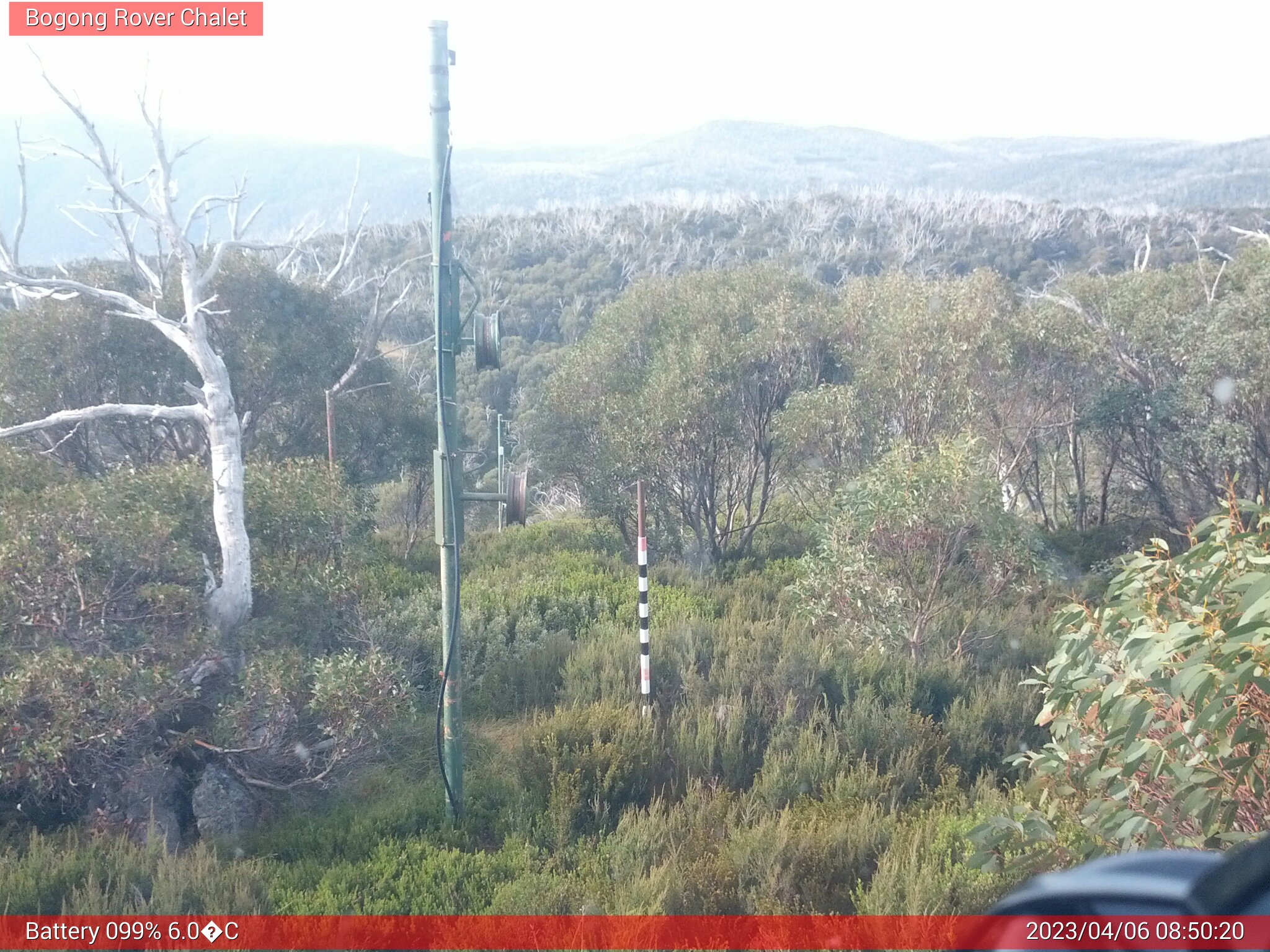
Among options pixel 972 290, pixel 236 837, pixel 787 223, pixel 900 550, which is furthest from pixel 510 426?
pixel 787 223

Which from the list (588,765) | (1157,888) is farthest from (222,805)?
(1157,888)

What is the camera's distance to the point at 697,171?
9794 centimetres

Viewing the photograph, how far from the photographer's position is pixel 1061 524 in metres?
16.0

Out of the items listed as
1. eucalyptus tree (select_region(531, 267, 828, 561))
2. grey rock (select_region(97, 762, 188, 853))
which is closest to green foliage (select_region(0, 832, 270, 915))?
grey rock (select_region(97, 762, 188, 853))

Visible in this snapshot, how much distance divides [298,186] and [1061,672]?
94.0 m

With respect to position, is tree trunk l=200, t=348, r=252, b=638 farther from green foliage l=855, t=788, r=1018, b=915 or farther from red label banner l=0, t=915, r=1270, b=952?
green foliage l=855, t=788, r=1018, b=915

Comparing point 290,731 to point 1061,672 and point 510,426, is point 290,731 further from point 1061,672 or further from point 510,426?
point 510,426

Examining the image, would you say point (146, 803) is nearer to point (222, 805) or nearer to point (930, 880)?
point (222, 805)

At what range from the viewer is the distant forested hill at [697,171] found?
6562cm

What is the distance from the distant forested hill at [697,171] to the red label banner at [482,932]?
5425 centimetres

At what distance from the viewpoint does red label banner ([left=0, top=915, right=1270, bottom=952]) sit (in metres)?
4.16

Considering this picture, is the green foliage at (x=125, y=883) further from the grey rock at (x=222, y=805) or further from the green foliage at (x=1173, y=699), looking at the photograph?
the green foliage at (x=1173, y=699)

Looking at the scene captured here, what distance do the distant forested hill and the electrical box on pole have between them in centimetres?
5197

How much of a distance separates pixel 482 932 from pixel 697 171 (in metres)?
99.8
